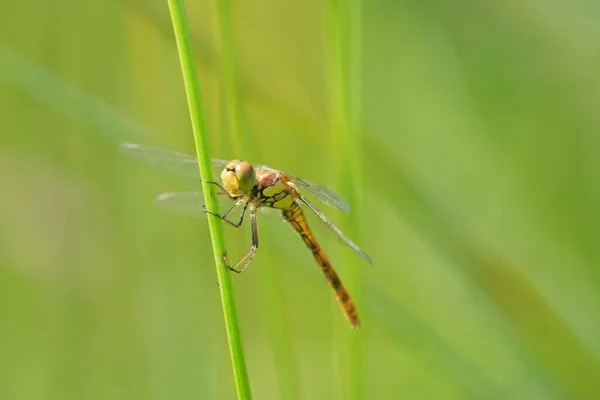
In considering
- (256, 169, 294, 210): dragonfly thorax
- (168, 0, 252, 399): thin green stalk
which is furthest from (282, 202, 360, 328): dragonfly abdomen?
(168, 0, 252, 399): thin green stalk

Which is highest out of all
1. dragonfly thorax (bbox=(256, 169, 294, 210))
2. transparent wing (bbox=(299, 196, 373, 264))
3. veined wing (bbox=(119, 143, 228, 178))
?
veined wing (bbox=(119, 143, 228, 178))

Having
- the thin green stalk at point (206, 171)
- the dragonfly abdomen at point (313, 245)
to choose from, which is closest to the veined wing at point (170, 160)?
the dragonfly abdomen at point (313, 245)

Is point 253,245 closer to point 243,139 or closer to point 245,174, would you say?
point 245,174

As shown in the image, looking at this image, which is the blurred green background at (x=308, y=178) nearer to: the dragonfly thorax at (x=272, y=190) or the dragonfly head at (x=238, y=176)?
the dragonfly thorax at (x=272, y=190)

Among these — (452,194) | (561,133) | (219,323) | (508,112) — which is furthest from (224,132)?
(561,133)

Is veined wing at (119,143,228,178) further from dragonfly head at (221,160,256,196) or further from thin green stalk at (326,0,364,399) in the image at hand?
thin green stalk at (326,0,364,399)

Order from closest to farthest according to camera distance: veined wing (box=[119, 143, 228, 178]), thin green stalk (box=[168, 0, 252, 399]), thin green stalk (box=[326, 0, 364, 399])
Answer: thin green stalk (box=[168, 0, 252, 399]), thin green stalk (box=[326, 0, 364, 399]), veined wing (box=[119, 143, 228, 178])

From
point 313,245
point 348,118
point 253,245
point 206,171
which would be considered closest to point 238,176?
point 253,245

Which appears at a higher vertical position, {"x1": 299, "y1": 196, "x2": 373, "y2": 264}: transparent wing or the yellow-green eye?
the yellow-green eye
